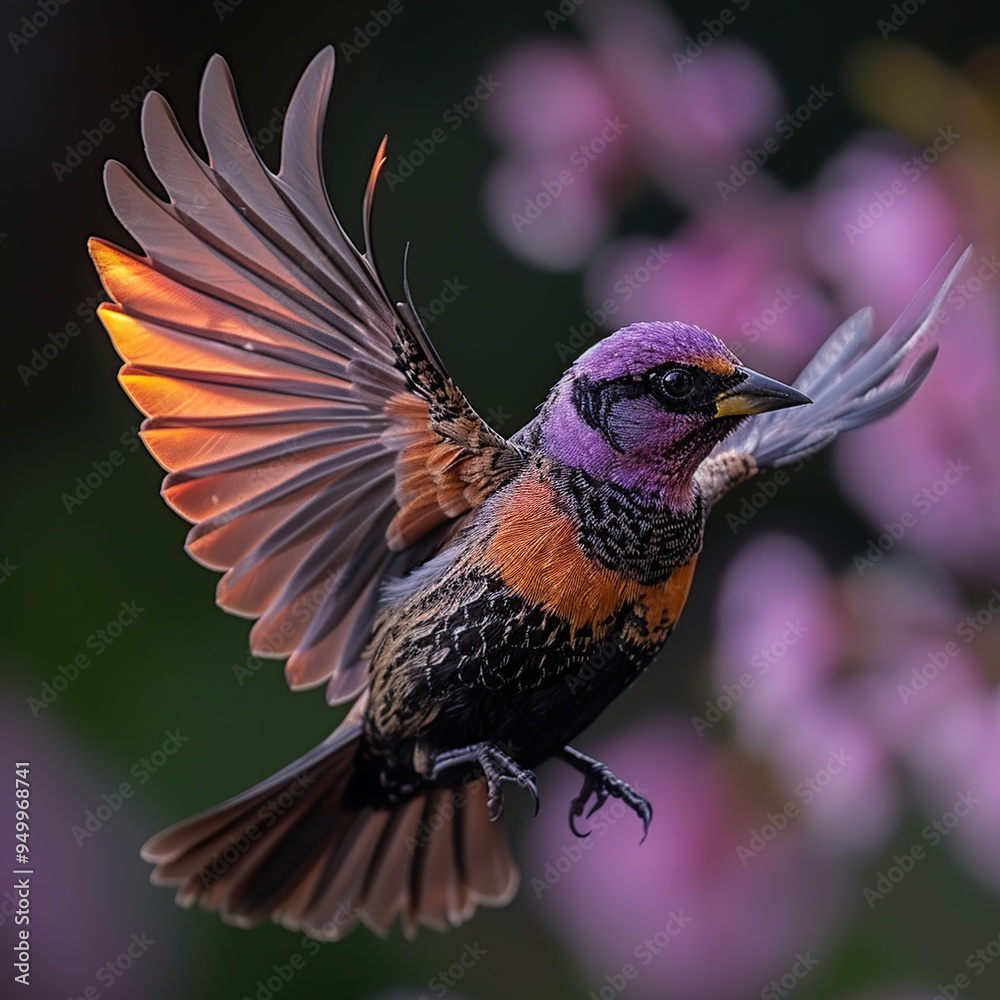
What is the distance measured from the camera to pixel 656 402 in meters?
0.71

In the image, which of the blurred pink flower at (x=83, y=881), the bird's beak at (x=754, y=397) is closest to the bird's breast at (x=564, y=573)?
the bird's beak at (x=754, y=397)

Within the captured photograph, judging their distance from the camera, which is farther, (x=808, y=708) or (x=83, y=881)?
(x=83, y=881)

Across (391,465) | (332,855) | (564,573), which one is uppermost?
(391,465)

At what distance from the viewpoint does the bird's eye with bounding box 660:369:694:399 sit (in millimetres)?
703

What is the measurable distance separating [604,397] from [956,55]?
54.4 inches

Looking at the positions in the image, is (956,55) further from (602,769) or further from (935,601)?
(602,769)

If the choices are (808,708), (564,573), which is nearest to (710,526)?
(808,708)

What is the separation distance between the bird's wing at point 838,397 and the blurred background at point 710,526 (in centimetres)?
22

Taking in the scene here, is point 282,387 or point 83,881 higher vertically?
point 282,387

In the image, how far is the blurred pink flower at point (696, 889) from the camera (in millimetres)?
1349

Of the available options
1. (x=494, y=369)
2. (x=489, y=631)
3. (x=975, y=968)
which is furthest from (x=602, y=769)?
(x=494, y=369)

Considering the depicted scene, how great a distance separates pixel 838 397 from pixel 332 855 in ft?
1.70

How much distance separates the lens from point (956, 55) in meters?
1.85

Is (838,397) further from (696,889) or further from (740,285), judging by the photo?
(696,889)
